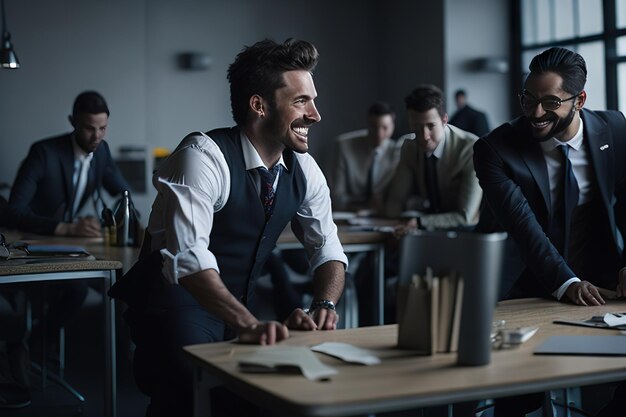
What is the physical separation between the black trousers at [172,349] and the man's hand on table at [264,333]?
0.39 metres

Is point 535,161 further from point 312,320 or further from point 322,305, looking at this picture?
point 312,320

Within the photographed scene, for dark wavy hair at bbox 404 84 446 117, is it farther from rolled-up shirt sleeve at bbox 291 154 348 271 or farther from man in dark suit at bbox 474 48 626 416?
rolled-up shirt sleeve at bbox 291 154 348 271

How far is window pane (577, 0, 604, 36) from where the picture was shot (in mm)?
7594

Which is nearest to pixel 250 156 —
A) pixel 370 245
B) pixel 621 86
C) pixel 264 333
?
pixel 264 333

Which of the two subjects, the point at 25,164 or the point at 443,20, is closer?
the point at 25,164

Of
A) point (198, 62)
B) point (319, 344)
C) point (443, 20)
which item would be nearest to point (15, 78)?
point (198, 62)

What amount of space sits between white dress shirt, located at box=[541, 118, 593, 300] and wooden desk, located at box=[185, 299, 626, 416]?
1076mm

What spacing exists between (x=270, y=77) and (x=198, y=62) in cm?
605

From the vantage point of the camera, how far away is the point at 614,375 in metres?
1.77

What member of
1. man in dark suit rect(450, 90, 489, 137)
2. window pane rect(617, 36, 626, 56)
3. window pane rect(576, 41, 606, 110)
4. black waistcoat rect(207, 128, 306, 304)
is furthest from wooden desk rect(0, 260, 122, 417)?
window pane rect(617, 36, 626, 56)

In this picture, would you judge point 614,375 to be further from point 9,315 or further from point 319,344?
point 9,315

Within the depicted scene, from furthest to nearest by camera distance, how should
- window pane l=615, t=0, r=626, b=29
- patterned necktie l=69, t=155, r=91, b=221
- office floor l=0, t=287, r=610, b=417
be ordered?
1. window pane l=615, t=0, r=626, b=29
2. patterned necktie l=69, t=155, r=91, b=221
3. office floor l=0, t=287, r=610, b=417

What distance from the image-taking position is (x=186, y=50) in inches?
342

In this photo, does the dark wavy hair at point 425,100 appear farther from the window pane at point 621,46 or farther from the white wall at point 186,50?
the white wall at point 186,50
